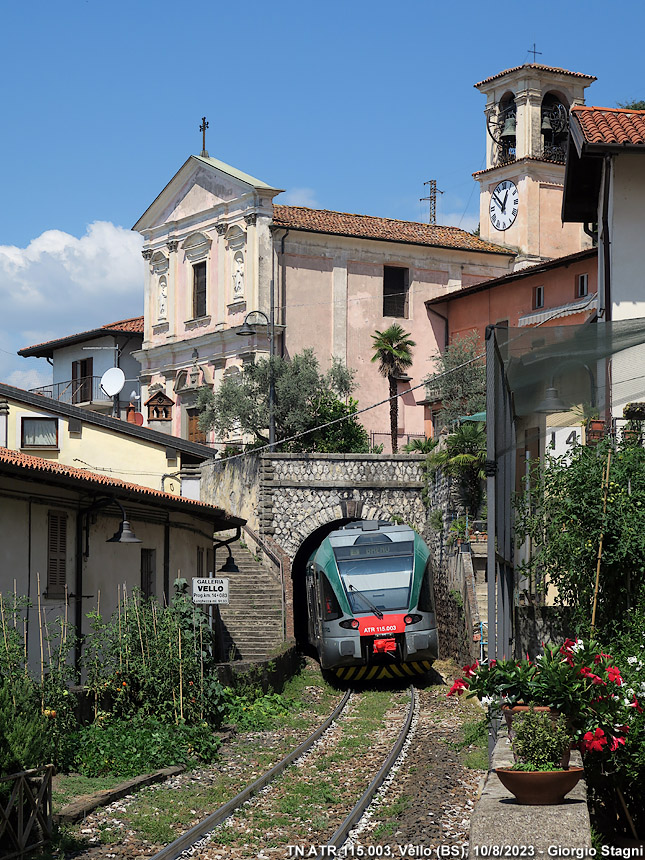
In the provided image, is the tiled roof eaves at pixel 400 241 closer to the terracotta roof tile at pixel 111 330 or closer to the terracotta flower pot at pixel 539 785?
the terracotta roof tile at pixel 111 330

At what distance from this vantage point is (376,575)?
24.3 meters

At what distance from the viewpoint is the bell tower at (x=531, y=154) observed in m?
45.9

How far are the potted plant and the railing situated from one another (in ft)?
13.6

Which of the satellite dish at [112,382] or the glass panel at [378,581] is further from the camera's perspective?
the satellite dish at [112,382]

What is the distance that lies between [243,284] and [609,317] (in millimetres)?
26848

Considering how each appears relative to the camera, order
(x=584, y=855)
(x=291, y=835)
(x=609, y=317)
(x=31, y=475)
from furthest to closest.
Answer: (x=609, y=317)
(x=31, y=475)
(x=291, y=835)
(x=584, y=855)

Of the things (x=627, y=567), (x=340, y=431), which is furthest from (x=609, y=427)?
(x=340, y=431)

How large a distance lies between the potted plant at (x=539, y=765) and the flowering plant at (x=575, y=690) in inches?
11.4

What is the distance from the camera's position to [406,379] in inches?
1757

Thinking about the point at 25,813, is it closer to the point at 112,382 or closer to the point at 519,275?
the point at 112,382

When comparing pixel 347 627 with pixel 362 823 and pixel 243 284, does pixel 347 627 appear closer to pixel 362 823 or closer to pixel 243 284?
pixel 362 823

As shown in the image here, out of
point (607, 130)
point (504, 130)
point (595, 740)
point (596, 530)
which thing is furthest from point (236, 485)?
point (595, 740)

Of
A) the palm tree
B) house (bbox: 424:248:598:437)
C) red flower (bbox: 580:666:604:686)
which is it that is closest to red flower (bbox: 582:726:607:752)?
red flower (bbox: 580:666:604:686)

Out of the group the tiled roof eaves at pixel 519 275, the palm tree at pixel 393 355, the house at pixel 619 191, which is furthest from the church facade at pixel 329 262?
the house at pixel 619 191
